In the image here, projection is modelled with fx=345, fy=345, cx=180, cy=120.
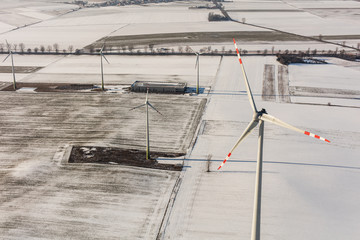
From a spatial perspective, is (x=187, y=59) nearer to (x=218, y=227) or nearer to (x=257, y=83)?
(x=257, y=83)

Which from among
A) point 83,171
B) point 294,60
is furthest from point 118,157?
point 294,60

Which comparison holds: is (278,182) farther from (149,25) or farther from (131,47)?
(149,25)

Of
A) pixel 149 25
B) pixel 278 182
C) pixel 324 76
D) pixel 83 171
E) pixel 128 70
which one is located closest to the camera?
pixel 278 182

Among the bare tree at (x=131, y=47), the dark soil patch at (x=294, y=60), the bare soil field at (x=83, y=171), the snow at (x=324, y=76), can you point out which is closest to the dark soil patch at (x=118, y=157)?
the bare soil field at (x=83, y=171)

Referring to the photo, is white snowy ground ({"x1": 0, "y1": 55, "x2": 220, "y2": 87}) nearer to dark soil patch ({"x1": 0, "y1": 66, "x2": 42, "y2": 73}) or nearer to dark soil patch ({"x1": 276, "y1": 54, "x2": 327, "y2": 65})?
dark soil patch ({"x1": 0, "y1": 66, "x2": 42, "y2": 73})

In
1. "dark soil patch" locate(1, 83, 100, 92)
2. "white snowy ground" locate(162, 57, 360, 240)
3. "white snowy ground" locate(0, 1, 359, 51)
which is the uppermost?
"white snowy ground" locate(0, 1, 359, 51)

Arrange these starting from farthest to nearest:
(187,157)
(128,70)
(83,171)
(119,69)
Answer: (119,69), (128,70), (187,157), (83,171)

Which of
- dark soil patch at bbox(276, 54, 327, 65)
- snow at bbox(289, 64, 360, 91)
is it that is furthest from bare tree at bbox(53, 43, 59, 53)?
snow at bbox(289, 64, 360, 91)

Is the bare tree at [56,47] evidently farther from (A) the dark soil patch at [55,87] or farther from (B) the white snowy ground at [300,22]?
(B) the white snowy ground at [300,22]
